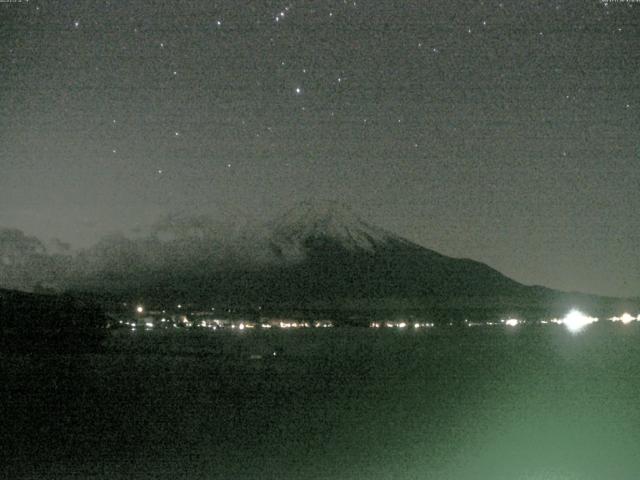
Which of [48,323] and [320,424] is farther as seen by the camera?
[48,323]

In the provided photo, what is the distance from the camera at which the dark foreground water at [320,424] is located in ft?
41.8

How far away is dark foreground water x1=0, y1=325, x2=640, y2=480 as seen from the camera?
12.7m

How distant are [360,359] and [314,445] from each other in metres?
29.7

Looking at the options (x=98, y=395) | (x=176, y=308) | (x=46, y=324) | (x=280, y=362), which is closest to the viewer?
(x=98, y=395)

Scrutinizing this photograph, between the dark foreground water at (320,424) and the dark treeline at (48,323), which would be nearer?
the dark foreground water at (320,424)

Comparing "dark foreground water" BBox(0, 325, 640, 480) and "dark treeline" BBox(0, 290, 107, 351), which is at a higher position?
"dark treeline" BBox(0, 290, 107, 351)

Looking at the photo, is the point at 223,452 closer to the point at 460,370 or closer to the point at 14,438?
the point at 14,438

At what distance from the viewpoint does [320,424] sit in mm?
17781

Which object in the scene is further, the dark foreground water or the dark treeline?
the dark treeline

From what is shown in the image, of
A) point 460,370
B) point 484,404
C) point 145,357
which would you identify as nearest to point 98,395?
point 484,404

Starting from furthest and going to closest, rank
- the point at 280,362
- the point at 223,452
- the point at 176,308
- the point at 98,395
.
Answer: the point at 176,308, the point at 280,362, the point at 98,395, the point at 223,452

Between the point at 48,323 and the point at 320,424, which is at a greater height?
the point at 48,323

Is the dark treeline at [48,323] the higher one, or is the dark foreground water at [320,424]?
the dark treeline at [48,323]

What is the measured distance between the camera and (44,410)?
2070 cm
